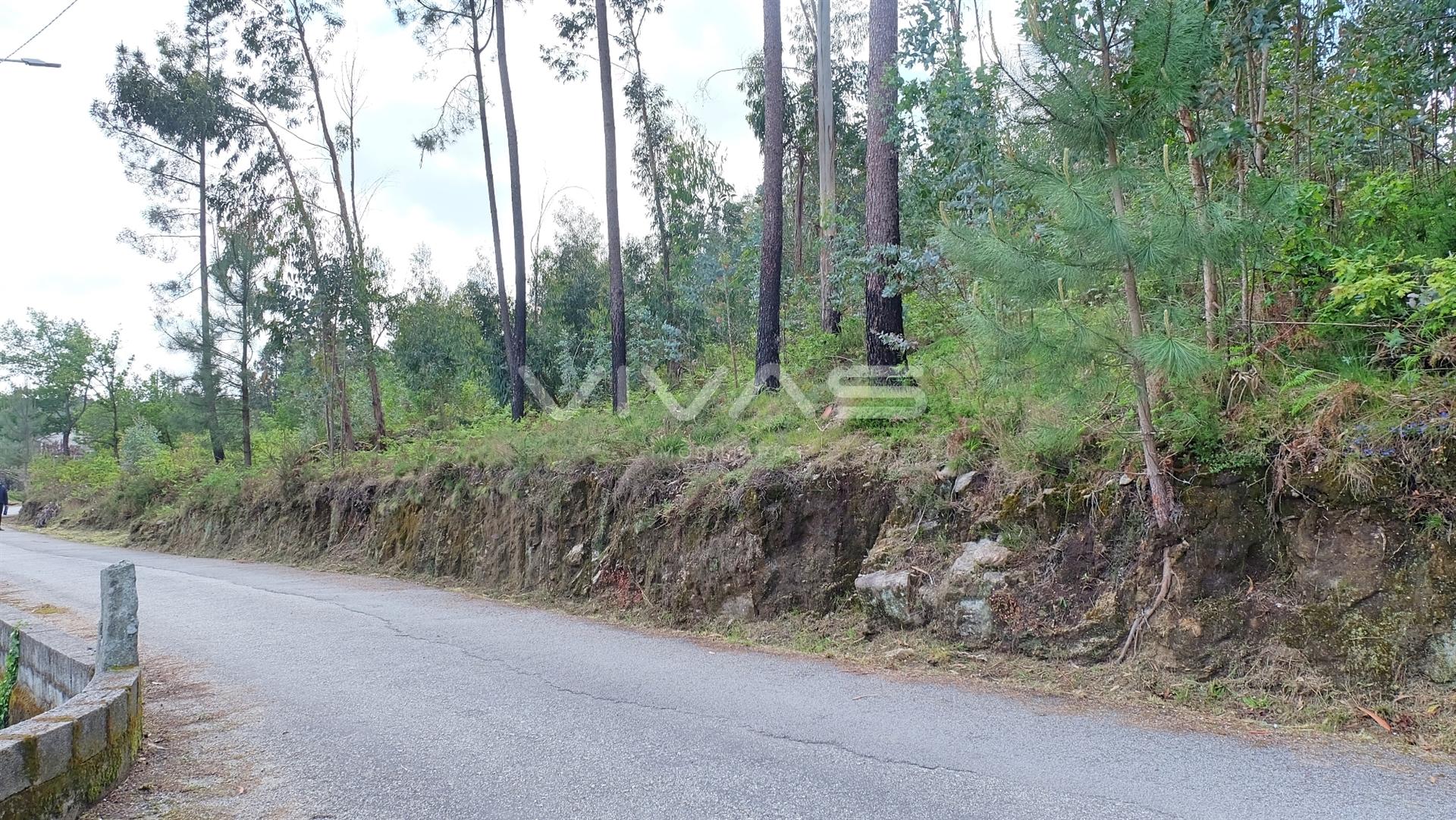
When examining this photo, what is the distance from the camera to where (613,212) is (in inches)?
642

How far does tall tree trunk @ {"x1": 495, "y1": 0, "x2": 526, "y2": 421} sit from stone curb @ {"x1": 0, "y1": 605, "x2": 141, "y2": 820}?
46.7ft

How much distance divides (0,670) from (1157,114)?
10804 millimetres

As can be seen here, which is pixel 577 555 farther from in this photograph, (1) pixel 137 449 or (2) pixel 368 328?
(1) pixel 137 449

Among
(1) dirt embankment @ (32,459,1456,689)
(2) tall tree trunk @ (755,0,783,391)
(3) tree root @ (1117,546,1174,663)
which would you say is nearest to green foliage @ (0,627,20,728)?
(1) dirt embankment @ (32,459,1456,689)

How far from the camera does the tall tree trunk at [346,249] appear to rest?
20859 mm

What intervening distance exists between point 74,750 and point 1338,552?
22.5 ft

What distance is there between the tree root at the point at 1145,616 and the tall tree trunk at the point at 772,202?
7.50m

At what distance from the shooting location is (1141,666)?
536cm

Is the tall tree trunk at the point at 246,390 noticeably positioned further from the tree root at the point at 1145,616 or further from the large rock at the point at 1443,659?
the large rock at the point at 1443,659

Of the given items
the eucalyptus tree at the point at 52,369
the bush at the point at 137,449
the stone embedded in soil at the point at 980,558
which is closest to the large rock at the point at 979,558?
the stone embedded in soil at the point at 980,558

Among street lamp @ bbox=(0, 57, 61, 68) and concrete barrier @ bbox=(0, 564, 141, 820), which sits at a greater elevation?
street lamp @ bbox=(0, 57, 61, 68)

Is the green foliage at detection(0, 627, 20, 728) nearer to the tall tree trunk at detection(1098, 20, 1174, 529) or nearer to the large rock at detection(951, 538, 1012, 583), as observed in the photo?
the large rock at detection(951, 538, 1012, 583)

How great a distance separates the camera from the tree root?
5.49 metres

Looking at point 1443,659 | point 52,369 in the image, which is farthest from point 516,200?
point 52,369
